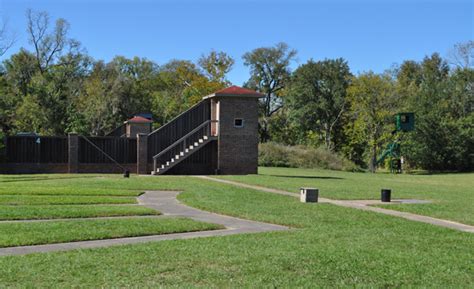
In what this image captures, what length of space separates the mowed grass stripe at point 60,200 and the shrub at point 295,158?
112 ft

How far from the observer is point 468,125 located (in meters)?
60.7

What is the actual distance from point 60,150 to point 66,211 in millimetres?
21406

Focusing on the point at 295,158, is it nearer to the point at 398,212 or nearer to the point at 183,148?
the point at 183,148

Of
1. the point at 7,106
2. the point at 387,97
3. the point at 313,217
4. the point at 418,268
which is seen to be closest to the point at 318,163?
the point at 387,97

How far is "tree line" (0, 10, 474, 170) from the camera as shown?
58688mm

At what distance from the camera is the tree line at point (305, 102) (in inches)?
2311

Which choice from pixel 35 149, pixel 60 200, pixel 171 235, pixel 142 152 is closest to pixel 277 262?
pixel 171 235

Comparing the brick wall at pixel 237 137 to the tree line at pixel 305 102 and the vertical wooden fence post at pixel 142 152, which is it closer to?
the vertical wooden fence post at pixel 142 152

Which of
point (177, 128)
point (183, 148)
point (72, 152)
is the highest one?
point (177, 128)

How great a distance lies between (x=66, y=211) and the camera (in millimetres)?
12898

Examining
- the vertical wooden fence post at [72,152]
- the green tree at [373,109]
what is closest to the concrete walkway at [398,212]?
the vertical wooden fence post at [72,152]

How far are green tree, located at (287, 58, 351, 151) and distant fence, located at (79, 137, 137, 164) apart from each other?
117 feet

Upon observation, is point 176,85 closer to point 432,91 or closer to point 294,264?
point 432,91

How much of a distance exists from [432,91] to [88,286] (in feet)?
211
